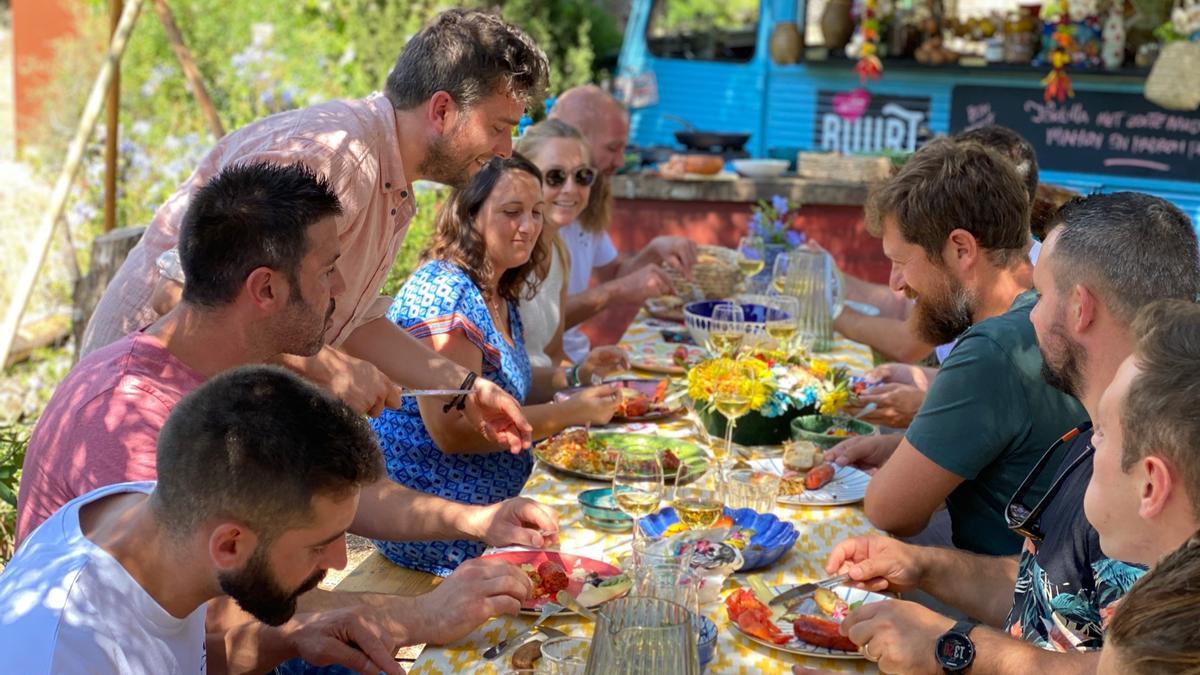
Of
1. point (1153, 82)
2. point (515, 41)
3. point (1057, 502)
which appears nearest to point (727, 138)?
point (1153, 82)

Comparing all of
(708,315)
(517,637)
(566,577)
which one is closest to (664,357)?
(708,315)

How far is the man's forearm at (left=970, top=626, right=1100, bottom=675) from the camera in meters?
2.04

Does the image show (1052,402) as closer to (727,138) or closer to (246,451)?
(246,451)

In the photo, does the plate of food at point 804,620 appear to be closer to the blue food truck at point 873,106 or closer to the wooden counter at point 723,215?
the wooden counter at point 723,215

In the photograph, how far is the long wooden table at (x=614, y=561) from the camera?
2240mm

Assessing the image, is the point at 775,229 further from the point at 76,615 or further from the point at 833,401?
the point at 76,615

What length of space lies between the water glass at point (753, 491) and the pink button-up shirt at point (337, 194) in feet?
3.65

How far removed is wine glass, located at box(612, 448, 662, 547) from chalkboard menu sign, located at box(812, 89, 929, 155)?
7.18m

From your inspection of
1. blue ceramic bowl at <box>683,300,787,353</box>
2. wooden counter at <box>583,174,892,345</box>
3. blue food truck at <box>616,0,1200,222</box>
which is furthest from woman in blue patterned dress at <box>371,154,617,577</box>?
blue food truck at <box>616,0,1200,222</box>

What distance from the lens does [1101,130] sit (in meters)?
8.88

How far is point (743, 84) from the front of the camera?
1001 cm

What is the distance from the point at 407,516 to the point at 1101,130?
290 inches

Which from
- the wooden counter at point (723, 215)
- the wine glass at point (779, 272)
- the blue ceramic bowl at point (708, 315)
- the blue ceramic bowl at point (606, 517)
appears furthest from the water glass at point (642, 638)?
the wooden counter at point (723, 215)

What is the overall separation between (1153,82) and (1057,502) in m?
7.09
